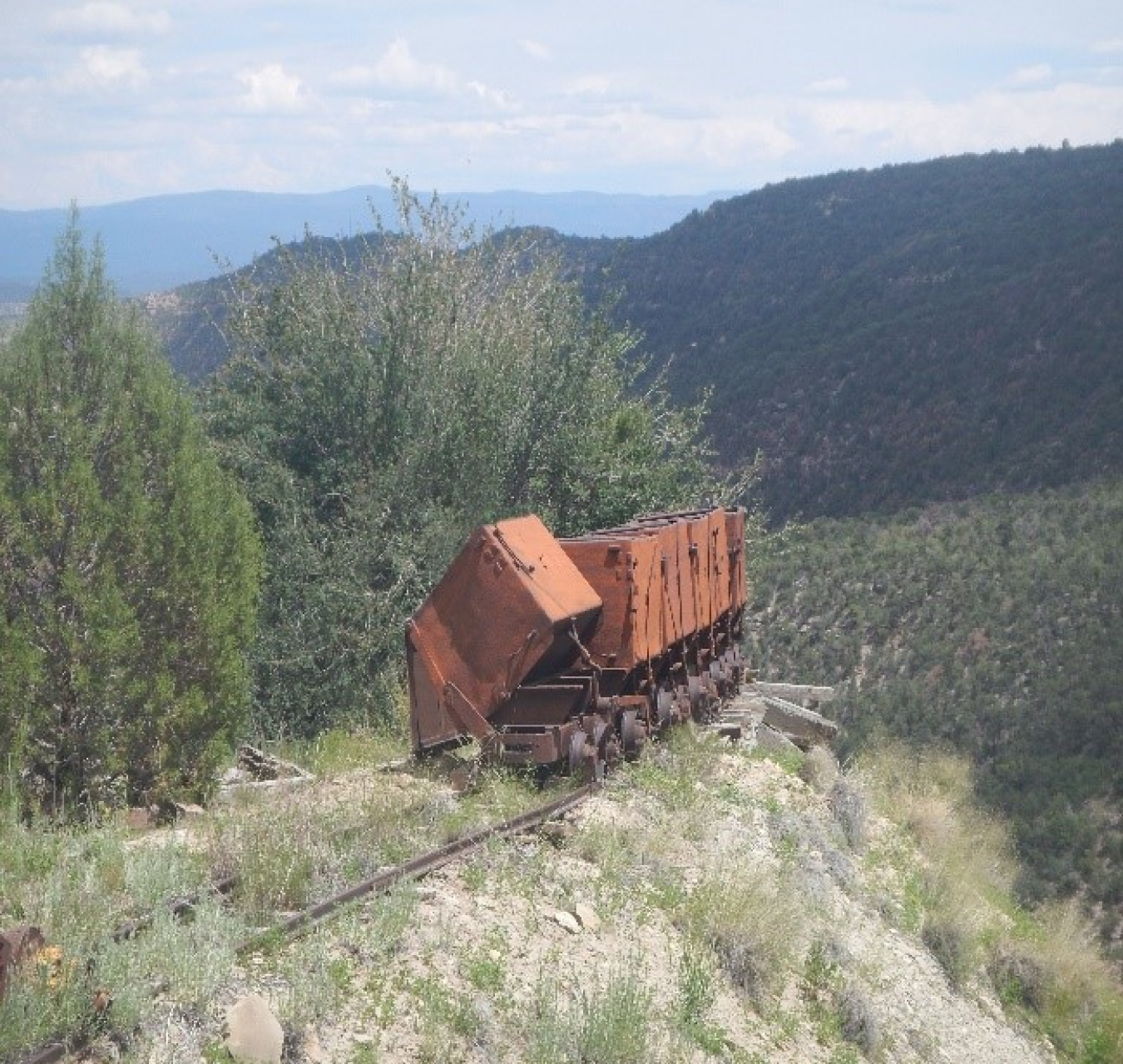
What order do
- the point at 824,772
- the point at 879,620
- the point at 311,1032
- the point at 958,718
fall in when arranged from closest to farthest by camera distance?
the point at 311,1032 → the point at 824,772 → the point at 958,718 → the point at 879,620

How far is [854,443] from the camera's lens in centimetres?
6881

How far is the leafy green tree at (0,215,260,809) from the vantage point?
1077 cm

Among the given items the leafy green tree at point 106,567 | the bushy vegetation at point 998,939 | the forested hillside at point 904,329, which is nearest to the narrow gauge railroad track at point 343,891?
the leafy green tree at point 106,567

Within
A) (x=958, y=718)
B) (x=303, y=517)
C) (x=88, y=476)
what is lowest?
(x=958, y=718)

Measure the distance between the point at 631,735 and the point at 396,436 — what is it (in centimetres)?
976

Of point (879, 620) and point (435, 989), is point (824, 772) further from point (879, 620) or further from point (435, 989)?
point (879, 620)

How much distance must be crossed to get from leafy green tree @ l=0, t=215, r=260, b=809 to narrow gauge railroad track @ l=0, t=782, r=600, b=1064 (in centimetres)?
349

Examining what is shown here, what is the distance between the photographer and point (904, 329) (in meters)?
76.8

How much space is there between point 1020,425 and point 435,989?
58.5m

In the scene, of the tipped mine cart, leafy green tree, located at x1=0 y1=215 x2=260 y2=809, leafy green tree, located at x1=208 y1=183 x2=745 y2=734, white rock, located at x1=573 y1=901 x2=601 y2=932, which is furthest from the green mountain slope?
white rock, located at x1=573 y1=901 x2=601 y2=932

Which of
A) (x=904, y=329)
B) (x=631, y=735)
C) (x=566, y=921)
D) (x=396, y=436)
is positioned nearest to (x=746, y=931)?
(x=566, y=921)

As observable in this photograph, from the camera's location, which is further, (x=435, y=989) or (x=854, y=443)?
(x=854, y=443)

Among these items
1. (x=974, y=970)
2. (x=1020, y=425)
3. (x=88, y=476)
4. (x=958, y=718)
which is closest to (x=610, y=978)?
(x=974, y=970)

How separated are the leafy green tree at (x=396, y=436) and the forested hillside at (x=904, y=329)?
735 inches
